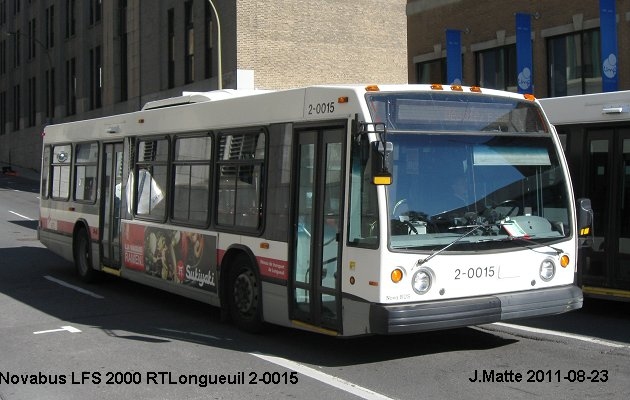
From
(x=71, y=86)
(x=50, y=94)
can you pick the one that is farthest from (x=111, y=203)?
(x=50, y=94)

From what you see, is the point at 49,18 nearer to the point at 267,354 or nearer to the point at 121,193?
the point at 121,193

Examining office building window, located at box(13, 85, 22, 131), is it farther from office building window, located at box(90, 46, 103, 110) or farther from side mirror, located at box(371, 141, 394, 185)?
side mirror, located at box(371, 141, 394, 185)

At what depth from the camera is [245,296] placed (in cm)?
970

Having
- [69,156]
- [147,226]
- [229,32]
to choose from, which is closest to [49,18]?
[229,32]

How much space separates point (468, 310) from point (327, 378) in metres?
1.49

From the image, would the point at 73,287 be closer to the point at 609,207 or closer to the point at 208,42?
the point at 609,207

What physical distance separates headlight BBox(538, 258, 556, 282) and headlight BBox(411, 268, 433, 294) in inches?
54.7

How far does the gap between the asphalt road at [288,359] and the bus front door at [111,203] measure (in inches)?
66.9

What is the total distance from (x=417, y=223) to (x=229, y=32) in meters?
32.4

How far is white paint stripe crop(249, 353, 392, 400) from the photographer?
684 centimetres

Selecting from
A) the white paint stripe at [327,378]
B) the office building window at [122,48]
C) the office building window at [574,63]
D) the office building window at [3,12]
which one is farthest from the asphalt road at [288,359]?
the office building window at [3,12]

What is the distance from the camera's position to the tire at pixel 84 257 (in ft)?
47.5

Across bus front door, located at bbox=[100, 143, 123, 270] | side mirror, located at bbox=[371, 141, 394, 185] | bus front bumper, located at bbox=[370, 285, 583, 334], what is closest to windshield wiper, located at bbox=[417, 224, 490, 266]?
bus front bumper, located at bbox=[370, 285, 583, 334]

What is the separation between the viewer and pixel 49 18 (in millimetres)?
66125
